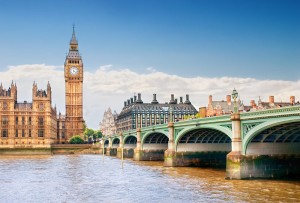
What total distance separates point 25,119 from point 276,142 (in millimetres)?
105978

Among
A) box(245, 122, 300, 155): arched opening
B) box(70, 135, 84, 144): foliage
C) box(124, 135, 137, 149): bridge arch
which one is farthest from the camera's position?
box(70, 135, 84, 144): foliage

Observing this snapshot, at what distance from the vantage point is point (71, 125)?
6521 inches

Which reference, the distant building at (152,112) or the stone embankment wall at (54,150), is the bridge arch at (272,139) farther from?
the distant building at (152,112)

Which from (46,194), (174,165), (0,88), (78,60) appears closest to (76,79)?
(78,60)

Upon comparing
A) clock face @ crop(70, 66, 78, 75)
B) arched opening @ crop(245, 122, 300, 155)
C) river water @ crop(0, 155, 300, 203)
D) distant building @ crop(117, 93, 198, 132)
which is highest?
clock face @ crop(70, 66, 78, 75)

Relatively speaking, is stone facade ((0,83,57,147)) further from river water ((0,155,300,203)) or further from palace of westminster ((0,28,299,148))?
river water ((0,155,300,203))

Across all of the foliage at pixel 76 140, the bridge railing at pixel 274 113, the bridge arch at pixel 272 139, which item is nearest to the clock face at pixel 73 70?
the foliage at pixel 76 140

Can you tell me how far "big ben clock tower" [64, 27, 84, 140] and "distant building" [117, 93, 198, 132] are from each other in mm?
18075

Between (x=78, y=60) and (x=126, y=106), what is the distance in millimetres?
26851

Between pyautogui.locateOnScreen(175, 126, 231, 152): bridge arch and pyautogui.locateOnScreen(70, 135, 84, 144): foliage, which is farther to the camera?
pyautogui.locateOnScreen(70, 135, 84, 144): foliage

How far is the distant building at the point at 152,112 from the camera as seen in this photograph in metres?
156

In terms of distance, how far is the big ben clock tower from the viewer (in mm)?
165625

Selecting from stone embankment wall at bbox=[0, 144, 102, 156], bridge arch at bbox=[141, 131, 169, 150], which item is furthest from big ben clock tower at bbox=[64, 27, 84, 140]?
bridge arch at bbox=[141, 131, 169, 150]

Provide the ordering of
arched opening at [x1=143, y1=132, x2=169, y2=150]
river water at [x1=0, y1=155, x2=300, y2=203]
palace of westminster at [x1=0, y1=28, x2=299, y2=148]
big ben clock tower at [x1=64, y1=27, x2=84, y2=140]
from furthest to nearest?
1. big ben clock tower at [x1=64, y1=27, x2=84, y2=140]
2. palace of westminster at [x1=0, y1=28, x2=299, y2=148]
3. arched opening at [x1=143, y1=132, x2=169, y2=150]
4. river water at [x1=0, y1=155, x2=300, y2=203]
